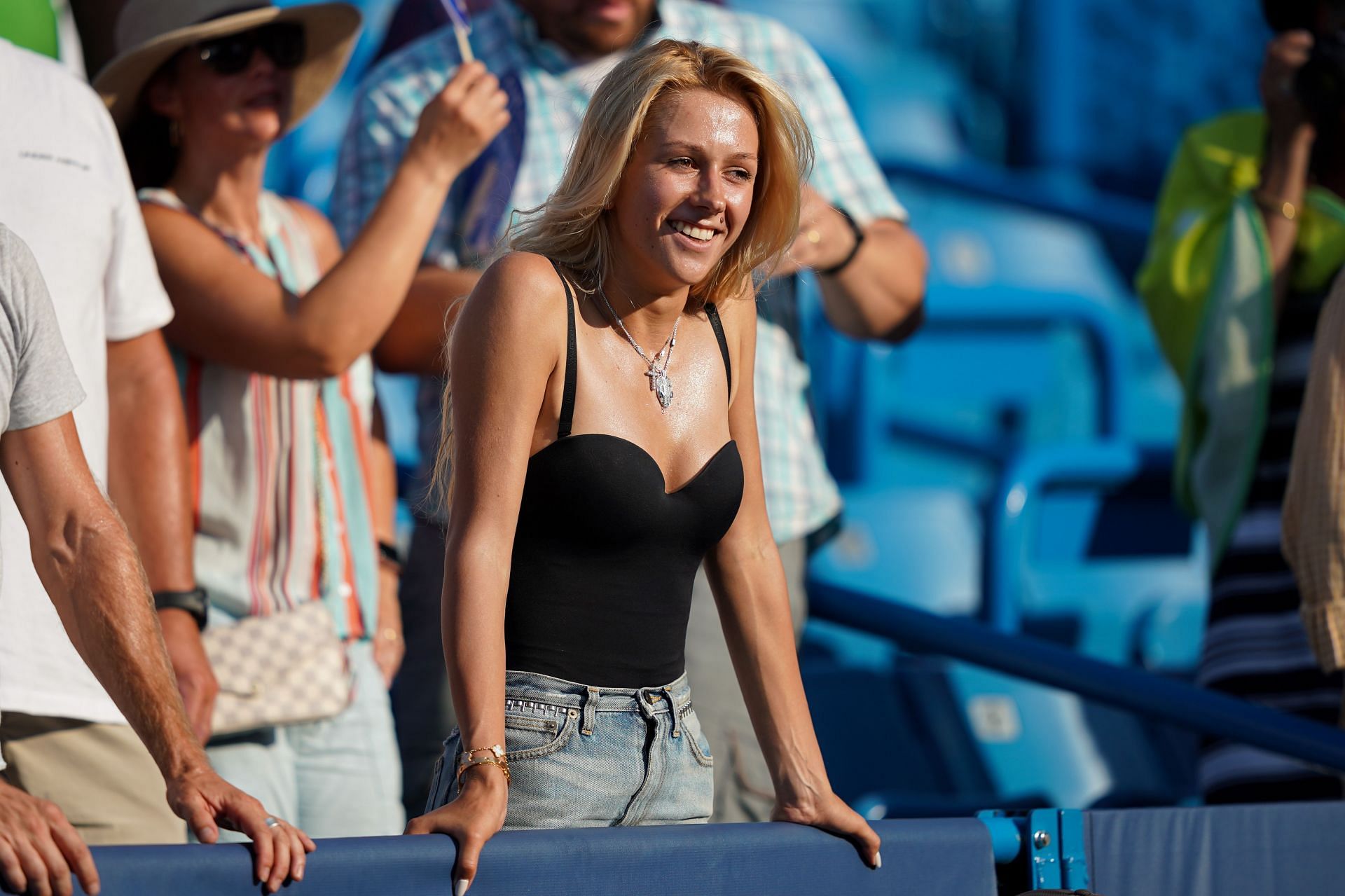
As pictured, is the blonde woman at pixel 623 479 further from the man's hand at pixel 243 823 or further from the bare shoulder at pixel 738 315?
the man's hand at pixel 243 823

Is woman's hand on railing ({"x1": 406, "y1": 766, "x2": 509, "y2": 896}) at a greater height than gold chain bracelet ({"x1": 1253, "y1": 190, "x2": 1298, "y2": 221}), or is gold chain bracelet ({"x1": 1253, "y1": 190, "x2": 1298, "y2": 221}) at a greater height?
gold chain bracelet ({"x1": 1253, "y1": 190, "x2": 1298, "y2": 221})

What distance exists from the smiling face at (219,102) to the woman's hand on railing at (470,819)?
1.34 m

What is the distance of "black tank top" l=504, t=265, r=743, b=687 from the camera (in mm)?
1781

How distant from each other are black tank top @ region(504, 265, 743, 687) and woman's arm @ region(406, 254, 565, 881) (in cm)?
4

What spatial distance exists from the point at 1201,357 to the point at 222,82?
191cm

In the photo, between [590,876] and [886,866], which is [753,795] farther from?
[590,876]

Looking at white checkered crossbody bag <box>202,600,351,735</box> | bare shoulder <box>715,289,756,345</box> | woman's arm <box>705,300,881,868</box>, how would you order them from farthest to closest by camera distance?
1. white checkered crossbody bag <box>202,600,351,735</box>
2. bare shoulder <box>715,289,756,345</box>
3. woman's arm <box>705,300,881,868</box>

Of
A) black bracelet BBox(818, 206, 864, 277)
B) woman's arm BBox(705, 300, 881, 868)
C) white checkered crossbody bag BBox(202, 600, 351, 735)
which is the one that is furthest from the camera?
black bracelet BBox(818, 206, 864, 277)

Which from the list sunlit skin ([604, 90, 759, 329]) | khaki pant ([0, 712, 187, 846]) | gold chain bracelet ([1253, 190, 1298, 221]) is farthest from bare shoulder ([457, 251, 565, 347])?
gold chain bracelet ([1253, 190, 1298, 221])

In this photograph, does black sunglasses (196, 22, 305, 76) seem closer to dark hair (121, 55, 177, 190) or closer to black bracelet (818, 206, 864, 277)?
dark hair (121, 55, 177, 190)

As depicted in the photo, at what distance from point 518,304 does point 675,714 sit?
0.50 metres

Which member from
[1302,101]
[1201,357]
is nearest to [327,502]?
[1201,357]

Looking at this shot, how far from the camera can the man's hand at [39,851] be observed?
1.41 m

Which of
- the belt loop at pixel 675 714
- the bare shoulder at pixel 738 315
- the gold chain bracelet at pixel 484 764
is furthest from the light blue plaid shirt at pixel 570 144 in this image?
the gold chain bracelet at pixel 484 764
